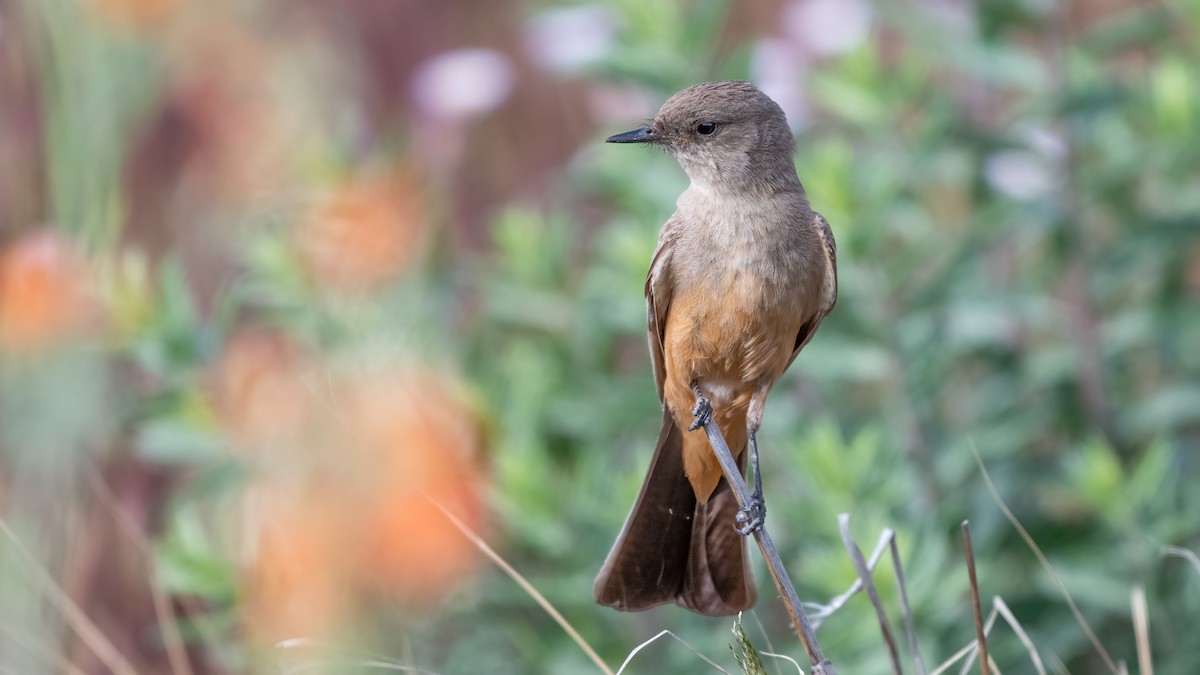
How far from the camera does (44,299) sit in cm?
277

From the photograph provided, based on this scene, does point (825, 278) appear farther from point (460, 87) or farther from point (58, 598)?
point (460, 87)

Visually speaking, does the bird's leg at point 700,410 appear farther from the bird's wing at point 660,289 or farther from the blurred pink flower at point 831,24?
the blurred pink flower at point 831,24

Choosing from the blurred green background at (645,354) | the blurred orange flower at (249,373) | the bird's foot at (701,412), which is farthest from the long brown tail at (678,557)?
the blurred orange flower at (249,373)

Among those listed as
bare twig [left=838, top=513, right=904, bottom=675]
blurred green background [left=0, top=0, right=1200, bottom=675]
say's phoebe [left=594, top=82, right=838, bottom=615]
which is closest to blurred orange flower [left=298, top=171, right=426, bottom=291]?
blurred green background [left=0, top=0, right=1200, bottom=675]

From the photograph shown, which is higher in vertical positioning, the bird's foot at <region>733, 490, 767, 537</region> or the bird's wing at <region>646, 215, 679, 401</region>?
the bird's wing at <region>646, 215, 679, 401</region>

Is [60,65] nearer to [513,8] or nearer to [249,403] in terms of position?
[249,403]

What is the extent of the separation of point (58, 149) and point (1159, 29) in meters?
2.96

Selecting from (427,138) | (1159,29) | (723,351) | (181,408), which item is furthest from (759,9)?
(723,351)

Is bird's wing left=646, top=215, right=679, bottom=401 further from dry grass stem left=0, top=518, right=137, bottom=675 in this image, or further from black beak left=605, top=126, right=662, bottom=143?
dry grass stem left=0, top=518, right=137, bottom=675

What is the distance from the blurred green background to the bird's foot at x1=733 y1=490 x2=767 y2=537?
0.61 meters

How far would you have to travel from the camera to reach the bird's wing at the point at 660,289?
2332 millimetres

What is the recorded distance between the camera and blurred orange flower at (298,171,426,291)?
3.38 meters

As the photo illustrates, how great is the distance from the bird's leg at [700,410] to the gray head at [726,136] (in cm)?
34

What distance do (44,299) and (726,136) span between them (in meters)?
1.39
